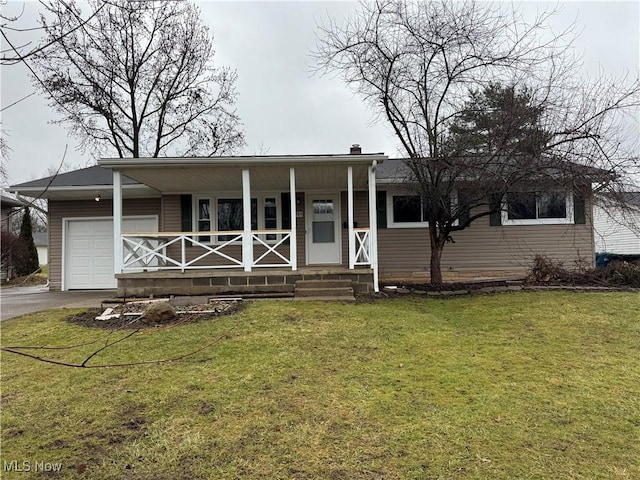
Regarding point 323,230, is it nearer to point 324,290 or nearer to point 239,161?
point 324,290

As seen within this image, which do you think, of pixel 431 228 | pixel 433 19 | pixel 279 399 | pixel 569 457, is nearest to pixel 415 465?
pixel 569 457

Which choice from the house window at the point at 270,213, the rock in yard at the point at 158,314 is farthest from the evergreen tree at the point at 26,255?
the rock in yard at the point at 158,314

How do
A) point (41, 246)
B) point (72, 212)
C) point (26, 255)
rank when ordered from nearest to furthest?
point (72, 212)
point (26, 255)
point (41, 246)

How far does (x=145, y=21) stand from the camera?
549 inches

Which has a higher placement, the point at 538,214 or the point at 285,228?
the point at 538,214

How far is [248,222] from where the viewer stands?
7.78 meters

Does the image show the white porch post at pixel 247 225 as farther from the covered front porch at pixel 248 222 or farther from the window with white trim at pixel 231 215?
the window with white trim at pixel 231 215

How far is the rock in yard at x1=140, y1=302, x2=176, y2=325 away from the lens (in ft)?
19.1

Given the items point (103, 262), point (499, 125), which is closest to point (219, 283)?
point (103, 262)

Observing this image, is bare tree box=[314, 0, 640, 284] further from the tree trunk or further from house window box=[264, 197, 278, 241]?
house window box=[264, 197, 278, 241]

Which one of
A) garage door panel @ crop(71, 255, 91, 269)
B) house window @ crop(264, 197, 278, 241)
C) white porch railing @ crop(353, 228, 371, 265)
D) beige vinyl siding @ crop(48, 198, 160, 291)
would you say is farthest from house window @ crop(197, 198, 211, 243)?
white porch railing @ crop(353, 228, 371, 265)

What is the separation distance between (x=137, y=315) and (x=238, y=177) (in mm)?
3873

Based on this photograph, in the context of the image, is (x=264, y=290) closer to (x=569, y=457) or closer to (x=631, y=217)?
(x=569, y=457)

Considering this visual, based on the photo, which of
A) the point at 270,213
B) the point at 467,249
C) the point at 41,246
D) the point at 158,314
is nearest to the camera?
the point at 158,314
